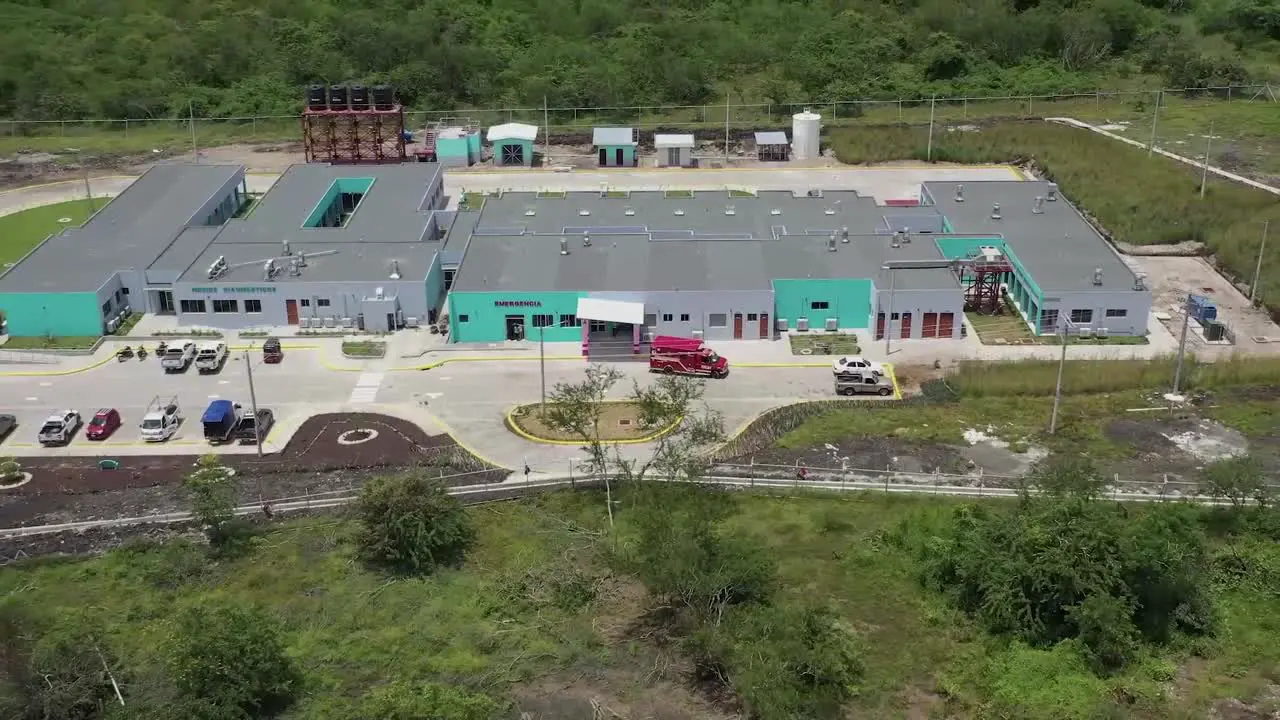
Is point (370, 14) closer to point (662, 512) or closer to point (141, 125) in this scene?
point (141, 125)

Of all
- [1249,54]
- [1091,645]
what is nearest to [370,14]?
[1249,54]

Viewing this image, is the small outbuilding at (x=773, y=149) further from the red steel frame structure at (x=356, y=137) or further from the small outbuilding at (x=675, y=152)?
the red steel frame structure at (x=356, y=137)

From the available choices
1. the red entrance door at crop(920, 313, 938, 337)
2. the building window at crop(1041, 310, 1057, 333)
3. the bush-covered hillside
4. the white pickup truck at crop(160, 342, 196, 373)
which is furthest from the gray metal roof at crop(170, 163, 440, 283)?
the building window at crop(1041, 310, 1057, 333)

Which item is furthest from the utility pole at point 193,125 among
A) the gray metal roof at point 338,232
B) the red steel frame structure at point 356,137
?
the gray metal roof at point 338,232

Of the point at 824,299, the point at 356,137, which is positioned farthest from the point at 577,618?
the point at 356,137

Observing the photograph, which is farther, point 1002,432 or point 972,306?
point 972,306

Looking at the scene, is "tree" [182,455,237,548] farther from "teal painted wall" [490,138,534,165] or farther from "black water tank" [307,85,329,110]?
"teal painted wall" [490,138,534,165]
